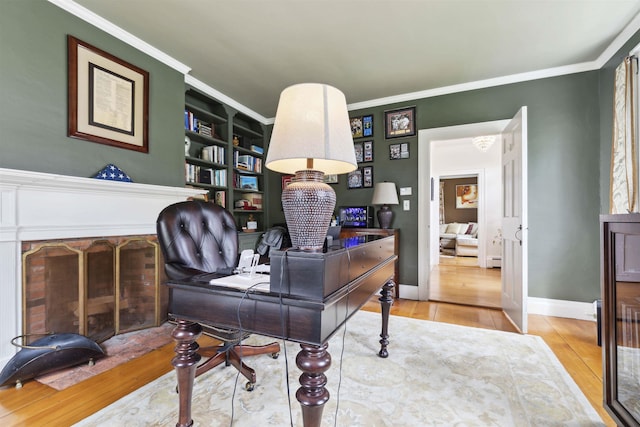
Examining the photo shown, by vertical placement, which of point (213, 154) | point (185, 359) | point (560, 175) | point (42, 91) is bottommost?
point (185, 359)

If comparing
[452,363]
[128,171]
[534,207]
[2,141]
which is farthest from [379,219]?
[2,141]

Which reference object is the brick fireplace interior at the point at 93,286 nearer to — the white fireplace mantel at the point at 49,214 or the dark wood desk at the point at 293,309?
the white fireplace mantel at the point at 49,214

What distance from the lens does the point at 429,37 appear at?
7.76ft

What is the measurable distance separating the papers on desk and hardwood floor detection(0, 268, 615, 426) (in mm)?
1104

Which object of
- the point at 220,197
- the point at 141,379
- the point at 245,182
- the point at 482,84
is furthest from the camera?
the point at 245,182

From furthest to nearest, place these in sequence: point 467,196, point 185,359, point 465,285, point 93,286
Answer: point 467,196 → point 465,285 → point 93,286 → point 185,359

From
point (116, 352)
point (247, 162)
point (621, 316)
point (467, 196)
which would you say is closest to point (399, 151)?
point (247, 162)

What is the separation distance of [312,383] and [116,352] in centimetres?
190

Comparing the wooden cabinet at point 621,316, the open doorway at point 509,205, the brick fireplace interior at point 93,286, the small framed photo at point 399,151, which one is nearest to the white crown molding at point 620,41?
the open doorway at point 509,205

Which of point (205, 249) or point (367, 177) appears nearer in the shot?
point (205, 249)

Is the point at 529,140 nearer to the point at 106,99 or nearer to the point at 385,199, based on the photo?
the point at 385,199

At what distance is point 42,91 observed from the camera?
1897 millimetres

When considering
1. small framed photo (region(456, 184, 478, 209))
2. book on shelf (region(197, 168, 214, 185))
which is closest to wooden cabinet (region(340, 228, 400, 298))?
book on shelf (region(197, 168, 214, 185))

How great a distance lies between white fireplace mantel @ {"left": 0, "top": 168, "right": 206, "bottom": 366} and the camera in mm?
1622
